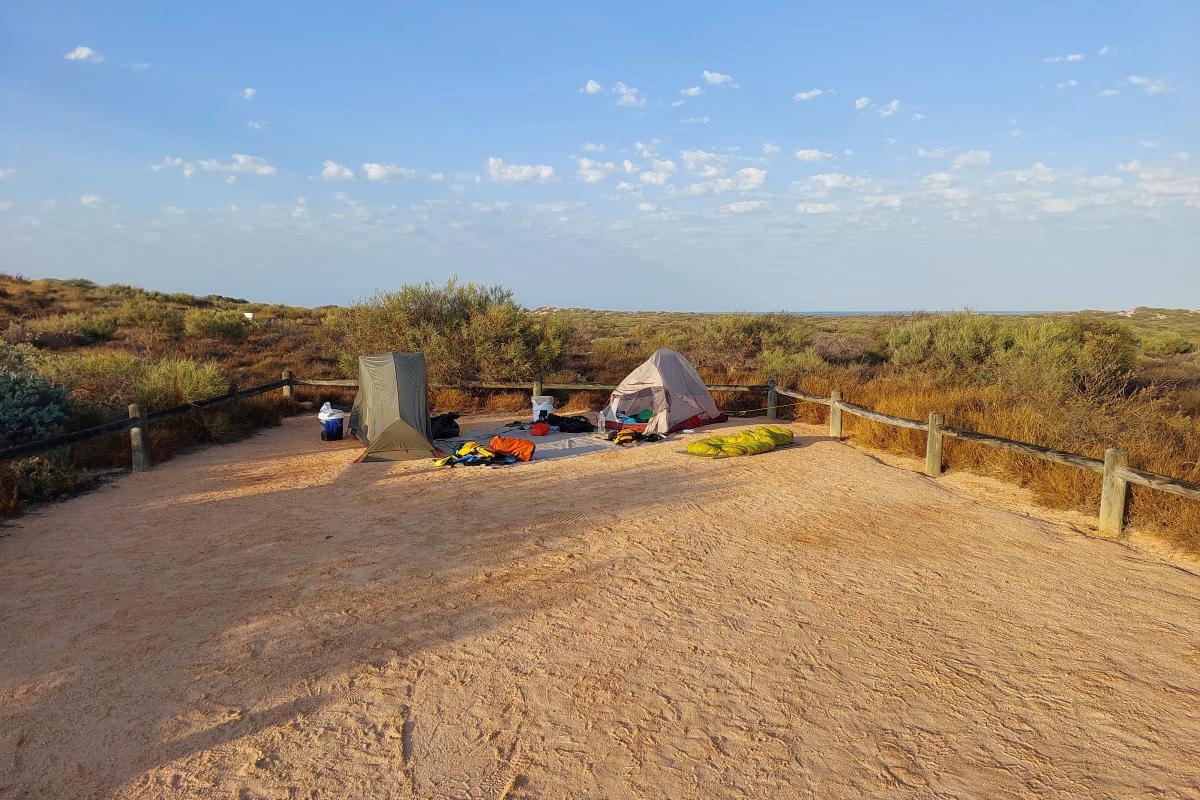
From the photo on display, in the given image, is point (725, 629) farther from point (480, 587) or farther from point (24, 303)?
point (24, 303)

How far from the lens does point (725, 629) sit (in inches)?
167

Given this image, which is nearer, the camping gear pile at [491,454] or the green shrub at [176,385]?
the camping gear pile at [491,454]

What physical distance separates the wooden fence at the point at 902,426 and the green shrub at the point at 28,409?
0.61 metres

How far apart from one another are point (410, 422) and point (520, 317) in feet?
20.9

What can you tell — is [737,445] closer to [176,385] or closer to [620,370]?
[620,370]

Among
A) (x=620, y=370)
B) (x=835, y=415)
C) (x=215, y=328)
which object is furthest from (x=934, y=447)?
(x=215, y=328)

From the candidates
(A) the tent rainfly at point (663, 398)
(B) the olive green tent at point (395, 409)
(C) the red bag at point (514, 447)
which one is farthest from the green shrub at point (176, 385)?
(A) the tent rainfly at point (663, 398)

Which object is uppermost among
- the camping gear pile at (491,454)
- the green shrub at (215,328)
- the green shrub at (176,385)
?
the green shrub at (215,328)

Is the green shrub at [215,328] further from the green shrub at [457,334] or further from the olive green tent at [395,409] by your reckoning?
the olive green tent at [395,409]

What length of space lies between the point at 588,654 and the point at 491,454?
5176mm

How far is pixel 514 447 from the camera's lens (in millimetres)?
9188

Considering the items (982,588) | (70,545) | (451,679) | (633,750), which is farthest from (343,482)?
(982,588)

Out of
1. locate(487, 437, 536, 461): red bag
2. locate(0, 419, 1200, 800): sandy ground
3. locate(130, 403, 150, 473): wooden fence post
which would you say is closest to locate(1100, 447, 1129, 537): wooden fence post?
locate(0, 419, 1200, 800): sandy ground

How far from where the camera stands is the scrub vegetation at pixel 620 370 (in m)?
7.42
